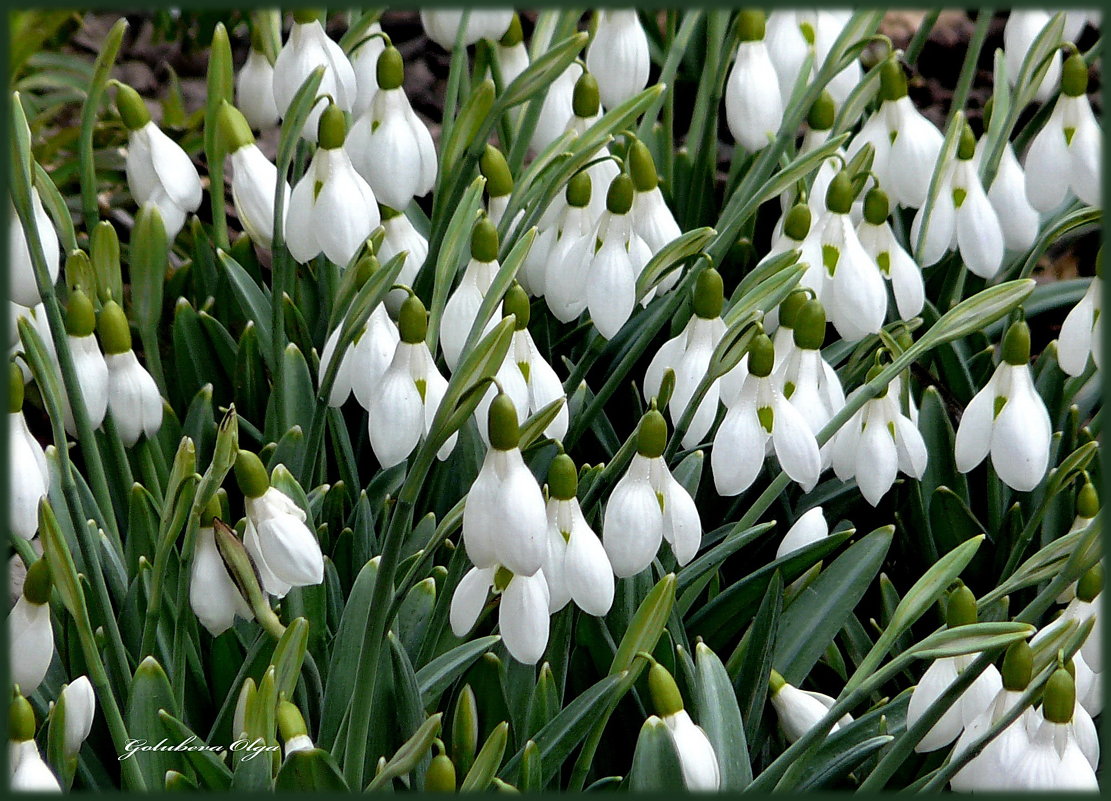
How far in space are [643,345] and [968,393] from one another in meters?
0.50

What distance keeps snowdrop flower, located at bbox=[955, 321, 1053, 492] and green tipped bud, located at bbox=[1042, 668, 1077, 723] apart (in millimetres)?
363

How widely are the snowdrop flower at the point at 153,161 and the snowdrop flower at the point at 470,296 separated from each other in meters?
0.34

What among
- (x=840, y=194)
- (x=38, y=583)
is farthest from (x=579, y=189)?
(x=38, y=583)

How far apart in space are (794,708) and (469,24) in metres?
0.89

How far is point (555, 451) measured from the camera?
139 centimetres

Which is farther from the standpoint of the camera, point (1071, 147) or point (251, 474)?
point (1071, 147)

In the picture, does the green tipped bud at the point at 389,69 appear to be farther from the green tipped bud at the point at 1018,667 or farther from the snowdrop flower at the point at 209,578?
the green tipped bud at the point at 1018,667

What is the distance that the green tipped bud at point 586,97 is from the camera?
1.48 meters

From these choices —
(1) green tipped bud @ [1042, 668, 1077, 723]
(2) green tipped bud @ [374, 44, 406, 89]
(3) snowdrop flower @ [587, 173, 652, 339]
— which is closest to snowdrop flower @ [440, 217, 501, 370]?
(3) snowdrop flower @ [587, 173, 652, 339]

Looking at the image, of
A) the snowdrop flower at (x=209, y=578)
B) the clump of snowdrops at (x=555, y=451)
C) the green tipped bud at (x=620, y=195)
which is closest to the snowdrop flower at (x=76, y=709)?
the clump of snowdrops at (x=555, y=451)

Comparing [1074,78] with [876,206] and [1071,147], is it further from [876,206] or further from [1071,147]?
[876,206]

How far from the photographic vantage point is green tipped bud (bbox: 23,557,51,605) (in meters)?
0.99

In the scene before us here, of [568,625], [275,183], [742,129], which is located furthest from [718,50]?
[568,625]

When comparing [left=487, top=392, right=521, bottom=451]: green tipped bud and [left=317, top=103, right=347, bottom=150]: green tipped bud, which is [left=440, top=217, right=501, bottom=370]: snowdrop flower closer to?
[left=317, top=103, right=347, bottom=150]: green tipped bud
